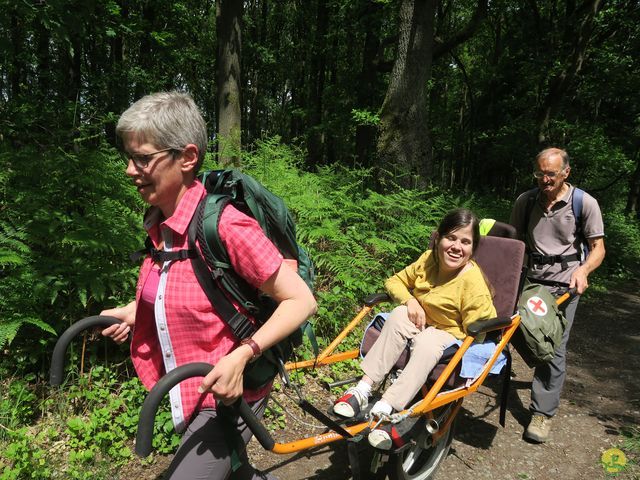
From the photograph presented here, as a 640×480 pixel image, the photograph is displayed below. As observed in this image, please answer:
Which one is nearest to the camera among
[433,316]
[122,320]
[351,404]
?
[122,320]

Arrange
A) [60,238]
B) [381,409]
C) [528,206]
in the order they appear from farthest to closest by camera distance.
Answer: [528,206]
[60,238]
[381,409]

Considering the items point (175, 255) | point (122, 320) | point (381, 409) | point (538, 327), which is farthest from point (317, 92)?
point (175, 255)

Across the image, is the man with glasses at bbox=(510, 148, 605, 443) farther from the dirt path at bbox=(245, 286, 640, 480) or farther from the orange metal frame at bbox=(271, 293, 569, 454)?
the orange metal frame at bbox=(271, 293, 569, 454)

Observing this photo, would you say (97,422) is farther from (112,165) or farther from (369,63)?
(369,63)

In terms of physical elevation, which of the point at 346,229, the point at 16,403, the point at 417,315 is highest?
the point at 417,315

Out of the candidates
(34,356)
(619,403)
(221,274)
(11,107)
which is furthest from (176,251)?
(619,403)

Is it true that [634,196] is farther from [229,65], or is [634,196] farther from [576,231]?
[576,231]

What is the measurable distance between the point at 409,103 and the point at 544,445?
20.0ft

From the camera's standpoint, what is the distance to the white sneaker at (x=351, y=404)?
2797 mm

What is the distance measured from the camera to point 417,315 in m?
3.21

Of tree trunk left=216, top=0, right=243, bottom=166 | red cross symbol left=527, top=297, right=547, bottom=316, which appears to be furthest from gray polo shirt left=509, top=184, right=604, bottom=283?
tree trunk left=216, top=0, right=243, bottom=166

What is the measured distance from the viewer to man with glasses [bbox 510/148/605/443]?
3.85 metres

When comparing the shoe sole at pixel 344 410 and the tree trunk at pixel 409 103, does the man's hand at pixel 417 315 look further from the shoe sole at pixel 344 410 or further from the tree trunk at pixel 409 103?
the tree trunk at pixel 409 103

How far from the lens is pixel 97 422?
3.27m
